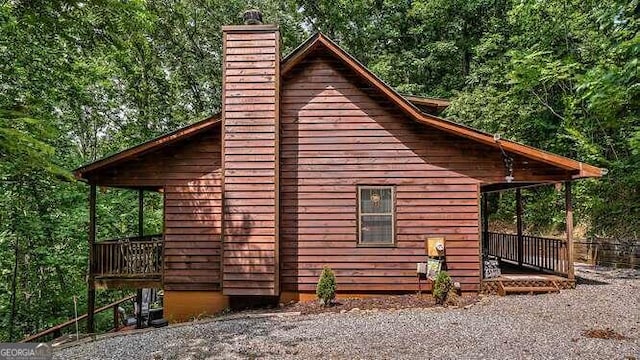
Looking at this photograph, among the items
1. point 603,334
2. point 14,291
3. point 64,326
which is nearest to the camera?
point 603,334

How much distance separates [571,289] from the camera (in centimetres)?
935

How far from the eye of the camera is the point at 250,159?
913cm

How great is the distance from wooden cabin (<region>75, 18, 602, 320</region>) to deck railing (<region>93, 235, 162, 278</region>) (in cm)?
2

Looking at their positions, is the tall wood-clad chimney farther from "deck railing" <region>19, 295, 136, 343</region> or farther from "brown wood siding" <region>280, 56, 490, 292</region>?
"deck railing" <region>19, 295, 136, 343</region>

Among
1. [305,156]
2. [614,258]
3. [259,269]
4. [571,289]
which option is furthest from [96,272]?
[614,258]

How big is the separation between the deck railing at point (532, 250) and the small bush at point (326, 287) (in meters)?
5.26

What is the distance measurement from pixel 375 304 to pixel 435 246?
173 cm

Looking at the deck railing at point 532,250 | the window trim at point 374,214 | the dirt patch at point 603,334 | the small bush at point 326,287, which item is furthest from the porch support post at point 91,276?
the deck railing at point 532,250

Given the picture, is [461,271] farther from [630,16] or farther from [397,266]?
[630,16]

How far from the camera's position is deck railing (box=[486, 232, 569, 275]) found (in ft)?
33.1

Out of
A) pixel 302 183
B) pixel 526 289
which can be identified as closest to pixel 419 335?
pixel 526 289

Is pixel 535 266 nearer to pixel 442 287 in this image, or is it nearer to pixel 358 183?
pixel 442 287

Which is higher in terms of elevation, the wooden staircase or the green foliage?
the green foliage

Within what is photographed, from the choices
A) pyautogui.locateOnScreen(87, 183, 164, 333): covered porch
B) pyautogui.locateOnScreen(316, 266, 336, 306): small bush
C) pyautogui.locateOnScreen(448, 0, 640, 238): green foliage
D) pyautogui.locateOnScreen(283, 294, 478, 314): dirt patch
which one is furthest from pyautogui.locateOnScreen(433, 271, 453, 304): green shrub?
pyautogui.locateOnScreen(448, 0, 640, 238): green foliage
